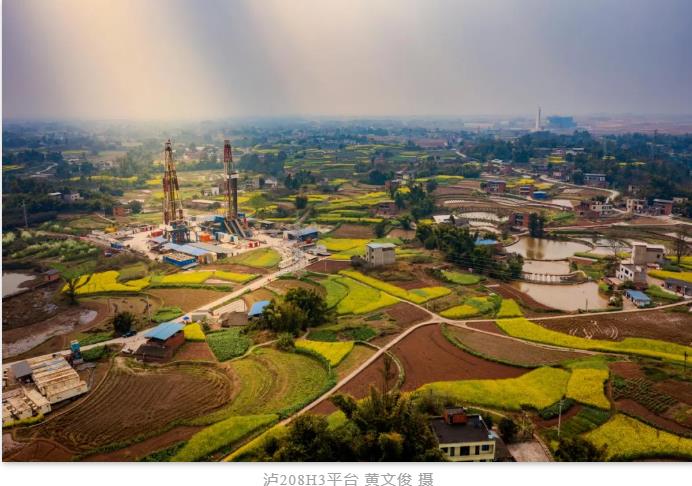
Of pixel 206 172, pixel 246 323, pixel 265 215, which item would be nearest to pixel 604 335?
pixel 246 323

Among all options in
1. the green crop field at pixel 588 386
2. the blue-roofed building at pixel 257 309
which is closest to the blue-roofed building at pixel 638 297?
the green crop field at pixel 588 386

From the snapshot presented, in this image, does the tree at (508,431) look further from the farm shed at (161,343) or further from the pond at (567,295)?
the farm shed at (161,343)

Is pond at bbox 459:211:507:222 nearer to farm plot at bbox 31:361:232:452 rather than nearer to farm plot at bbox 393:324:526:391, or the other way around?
farm plot at bbox 393:324:526:391

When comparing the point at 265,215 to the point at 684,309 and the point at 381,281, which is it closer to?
the point at 381,281

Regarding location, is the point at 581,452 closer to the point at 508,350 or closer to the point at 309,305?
the point at 508,350
